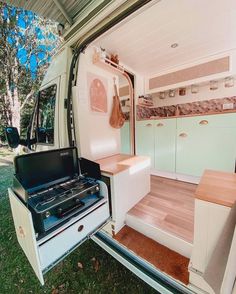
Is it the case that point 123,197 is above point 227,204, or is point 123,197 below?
below

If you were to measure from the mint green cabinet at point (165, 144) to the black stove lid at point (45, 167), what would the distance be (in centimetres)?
170

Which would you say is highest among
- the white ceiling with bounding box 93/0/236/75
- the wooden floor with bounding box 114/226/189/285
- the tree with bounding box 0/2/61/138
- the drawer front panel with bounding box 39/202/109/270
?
the tree with bounding box 0/2/61/138

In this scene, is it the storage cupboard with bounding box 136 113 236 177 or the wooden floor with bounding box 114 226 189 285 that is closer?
the wooden floor with bounding box 114 226 189 285

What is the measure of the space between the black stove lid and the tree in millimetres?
5687

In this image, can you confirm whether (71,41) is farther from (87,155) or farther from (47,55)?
(47,55)

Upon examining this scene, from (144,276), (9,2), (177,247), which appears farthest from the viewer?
(9,2)

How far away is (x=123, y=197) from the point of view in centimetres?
156

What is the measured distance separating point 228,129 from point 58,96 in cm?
238

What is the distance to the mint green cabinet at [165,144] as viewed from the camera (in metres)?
2.57

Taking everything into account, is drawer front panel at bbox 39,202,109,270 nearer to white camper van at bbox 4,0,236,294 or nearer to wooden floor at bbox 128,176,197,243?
white camper van at bbox 4,0,236,294

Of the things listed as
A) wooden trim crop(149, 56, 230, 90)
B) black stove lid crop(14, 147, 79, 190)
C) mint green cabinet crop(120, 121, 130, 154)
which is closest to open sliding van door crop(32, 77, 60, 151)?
black stove lid crop(14, 147, 79, 190)

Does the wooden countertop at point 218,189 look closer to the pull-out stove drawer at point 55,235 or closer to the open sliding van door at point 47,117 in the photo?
the pull-out stove drawer at point 55,235

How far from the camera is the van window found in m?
1.97

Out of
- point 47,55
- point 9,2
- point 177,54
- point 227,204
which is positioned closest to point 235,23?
point 177,54
